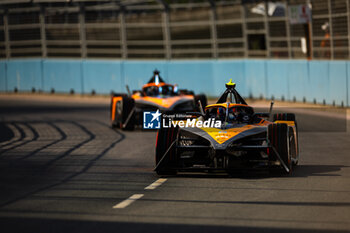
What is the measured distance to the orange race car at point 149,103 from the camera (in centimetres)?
2119

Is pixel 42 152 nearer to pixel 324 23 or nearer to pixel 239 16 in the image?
pixel 324 23

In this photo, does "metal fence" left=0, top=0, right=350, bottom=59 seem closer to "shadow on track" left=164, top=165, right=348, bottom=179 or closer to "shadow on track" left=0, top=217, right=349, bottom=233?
"shadow on track" left=164, top=165, right=348, bottom=179

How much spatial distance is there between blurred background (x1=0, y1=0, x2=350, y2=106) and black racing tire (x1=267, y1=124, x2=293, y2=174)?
13.8 meters

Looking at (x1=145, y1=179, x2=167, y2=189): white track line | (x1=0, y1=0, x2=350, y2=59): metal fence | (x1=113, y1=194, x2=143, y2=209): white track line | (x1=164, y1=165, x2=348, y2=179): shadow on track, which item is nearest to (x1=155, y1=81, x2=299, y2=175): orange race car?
(x1=164, y1=165, x2=348, y2=179): shadow on track

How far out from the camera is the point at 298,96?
29469 millimetres

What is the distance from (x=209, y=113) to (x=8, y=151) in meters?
4.88

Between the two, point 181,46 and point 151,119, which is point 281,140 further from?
point 181,46

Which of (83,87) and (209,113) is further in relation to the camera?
(83,87)

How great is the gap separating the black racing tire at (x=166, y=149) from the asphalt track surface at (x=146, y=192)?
0.24 m

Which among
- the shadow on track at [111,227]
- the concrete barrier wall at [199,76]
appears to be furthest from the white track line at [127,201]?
the concrete barrier wall at [199,76]

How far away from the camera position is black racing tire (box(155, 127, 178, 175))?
12.6 m

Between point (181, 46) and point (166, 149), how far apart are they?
22434 mm

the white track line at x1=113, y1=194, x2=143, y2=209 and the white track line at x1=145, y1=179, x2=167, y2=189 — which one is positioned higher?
the white track line at x1=145, y1=179, x2=167, y2=189

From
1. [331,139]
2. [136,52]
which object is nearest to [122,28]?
[136,52]
